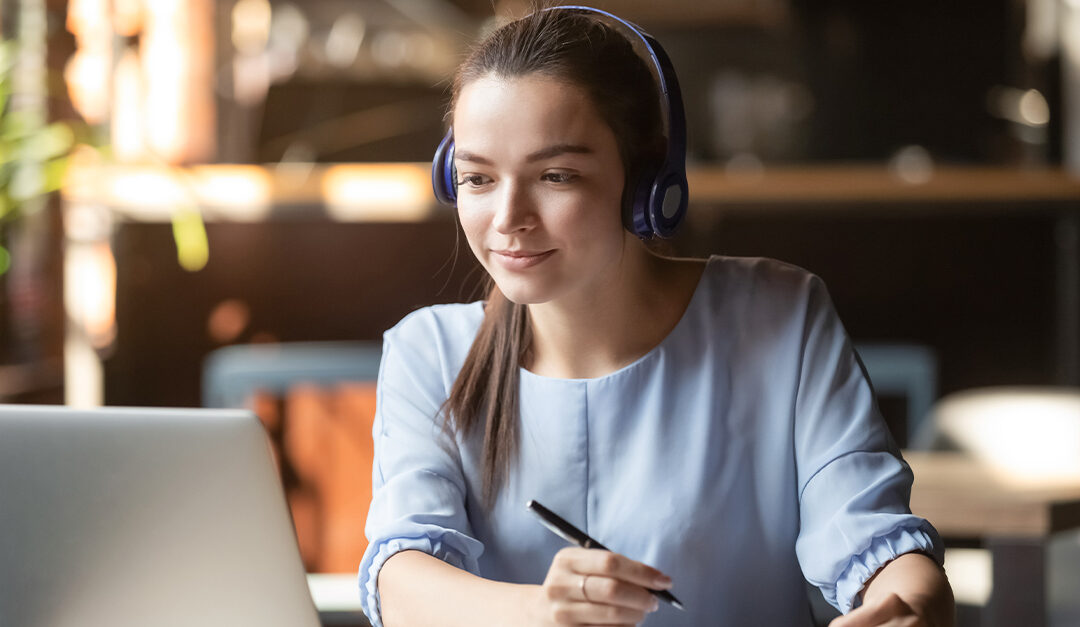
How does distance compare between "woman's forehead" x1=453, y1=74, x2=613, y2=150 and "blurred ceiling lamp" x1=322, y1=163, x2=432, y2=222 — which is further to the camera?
"blurred ceiling lamp" x1=322, y1=163, x2=432, y2=222

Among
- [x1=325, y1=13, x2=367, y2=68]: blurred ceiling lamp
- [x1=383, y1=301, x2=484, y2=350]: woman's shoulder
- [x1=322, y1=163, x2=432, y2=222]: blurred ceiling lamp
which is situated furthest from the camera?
[x1=325, y1=13, x2=367, y2=68]: blurred ceiling lamp

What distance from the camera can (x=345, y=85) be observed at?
138 inches

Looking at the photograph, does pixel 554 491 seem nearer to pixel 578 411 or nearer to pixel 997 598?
pixel 578 411

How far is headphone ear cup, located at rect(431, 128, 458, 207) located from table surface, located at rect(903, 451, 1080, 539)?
2.05 feet

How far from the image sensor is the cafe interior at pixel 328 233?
2.42 metres

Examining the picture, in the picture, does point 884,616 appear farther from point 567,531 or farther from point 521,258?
point 521,258

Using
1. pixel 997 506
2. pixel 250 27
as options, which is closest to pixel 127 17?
pixel 250 27

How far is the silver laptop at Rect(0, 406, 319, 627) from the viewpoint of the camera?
77 centimetres

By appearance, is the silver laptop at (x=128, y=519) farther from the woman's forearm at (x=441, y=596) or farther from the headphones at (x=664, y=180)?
the headphones at (x=664, y=180)

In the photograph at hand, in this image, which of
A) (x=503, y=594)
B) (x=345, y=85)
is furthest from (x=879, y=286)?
(x=503, y=594)

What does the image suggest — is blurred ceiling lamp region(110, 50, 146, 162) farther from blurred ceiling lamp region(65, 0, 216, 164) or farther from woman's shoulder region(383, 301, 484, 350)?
woman's shoulder region(383, 301, 484, 350)

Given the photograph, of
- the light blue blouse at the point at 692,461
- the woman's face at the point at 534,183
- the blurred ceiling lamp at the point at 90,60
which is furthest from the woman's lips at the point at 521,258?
the blurred ceiling lamp at the point at 90,60

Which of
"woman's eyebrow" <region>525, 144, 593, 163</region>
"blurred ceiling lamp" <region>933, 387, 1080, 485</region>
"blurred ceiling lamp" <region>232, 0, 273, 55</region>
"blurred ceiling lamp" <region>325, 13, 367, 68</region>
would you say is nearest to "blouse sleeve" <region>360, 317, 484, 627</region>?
"woman's eyebrow" <region>525, 144, 593, 163</region>

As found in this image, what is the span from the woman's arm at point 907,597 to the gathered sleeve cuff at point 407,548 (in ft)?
1.04
